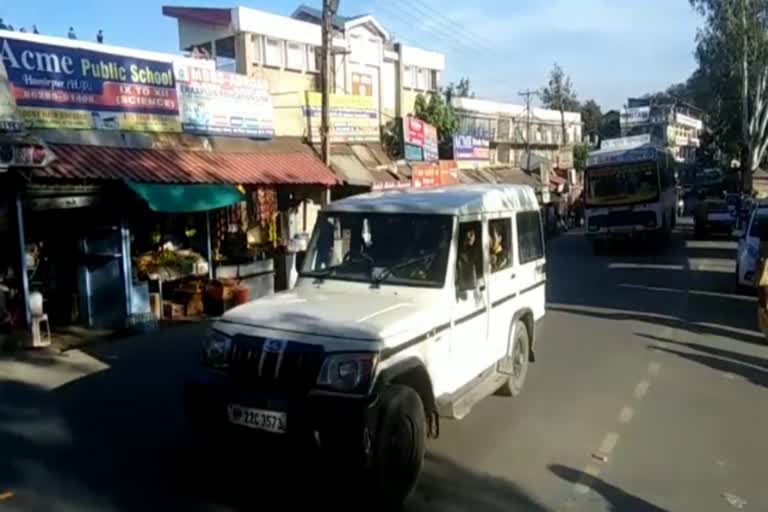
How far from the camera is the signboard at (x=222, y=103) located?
12.9 metres

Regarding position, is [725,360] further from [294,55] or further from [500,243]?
[294,55]

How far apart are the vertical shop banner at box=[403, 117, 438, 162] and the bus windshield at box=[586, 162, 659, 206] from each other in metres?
5.59

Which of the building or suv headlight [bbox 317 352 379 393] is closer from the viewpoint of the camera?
suv headlight [bbox 317 352 379 393]

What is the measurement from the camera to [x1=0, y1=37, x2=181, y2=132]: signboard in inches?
392

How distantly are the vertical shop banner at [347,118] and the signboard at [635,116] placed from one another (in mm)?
58937

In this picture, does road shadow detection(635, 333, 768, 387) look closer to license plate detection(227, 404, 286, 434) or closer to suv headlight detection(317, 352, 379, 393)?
suv headlight detection(317, 352, 379, 393)

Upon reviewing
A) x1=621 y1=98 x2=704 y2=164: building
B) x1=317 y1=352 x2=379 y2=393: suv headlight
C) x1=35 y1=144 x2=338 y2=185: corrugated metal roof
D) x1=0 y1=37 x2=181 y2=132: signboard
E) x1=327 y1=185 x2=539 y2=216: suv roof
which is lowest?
x1=317 y1=352 x2=379 y2=393: suv headlight

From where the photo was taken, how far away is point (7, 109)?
9.00 metres

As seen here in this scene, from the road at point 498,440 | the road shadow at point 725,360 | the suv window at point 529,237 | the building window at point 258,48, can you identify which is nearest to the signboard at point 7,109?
the road at point 498,440

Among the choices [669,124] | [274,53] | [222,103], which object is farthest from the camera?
[669,124]

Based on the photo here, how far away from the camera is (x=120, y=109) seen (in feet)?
37.7

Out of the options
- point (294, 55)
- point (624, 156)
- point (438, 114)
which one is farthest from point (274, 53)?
point (624, 156)

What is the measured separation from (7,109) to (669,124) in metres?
77.2

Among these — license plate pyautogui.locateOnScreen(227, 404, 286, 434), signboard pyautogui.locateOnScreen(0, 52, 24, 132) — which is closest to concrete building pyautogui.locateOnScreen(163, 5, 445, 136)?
signboard pyautogui.locateOnScreen(0, 52, 24, 132)
